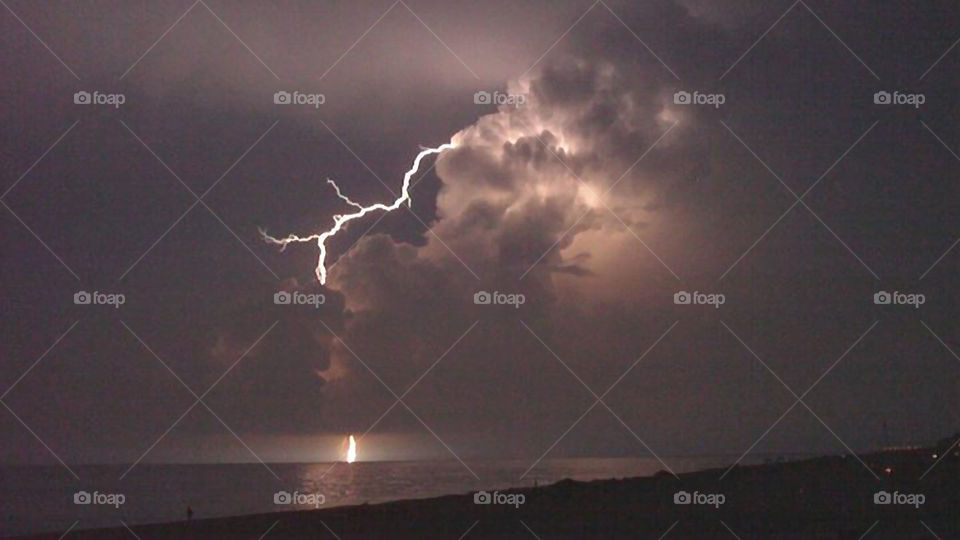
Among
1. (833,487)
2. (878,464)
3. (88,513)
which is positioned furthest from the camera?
(88,513)

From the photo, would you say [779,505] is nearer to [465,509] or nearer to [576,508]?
[576,508]

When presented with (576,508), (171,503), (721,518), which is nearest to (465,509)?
(576,508)

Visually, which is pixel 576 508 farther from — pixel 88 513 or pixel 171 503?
pixel 171 503

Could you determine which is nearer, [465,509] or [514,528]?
[514,528]

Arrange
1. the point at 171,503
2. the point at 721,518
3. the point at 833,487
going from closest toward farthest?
the point at 721,518 < the point at 833,487 < the point at 171,503

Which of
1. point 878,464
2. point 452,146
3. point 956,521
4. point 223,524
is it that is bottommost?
point 956,521

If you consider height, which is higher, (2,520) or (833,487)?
(2,520)

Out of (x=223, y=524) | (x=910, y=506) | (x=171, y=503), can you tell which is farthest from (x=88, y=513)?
(x=910, y=506)
